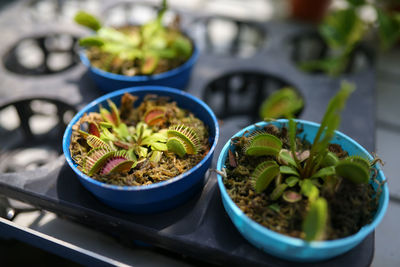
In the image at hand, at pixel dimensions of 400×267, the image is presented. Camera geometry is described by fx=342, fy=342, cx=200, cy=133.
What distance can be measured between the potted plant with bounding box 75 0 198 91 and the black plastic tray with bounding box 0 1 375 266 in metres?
0.08

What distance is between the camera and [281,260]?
0.65m

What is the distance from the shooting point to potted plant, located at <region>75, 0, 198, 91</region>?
3.23 feet

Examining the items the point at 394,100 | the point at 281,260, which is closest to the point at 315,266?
the point at 281,260

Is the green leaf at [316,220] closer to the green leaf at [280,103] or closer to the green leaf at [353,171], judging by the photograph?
the green leaf at [353,171]

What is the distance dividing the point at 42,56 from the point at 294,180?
3.99 ft

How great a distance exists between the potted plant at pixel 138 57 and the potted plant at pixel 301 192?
375mm

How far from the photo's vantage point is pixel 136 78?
976 mm

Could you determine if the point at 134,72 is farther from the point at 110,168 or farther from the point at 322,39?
the point at 322,39

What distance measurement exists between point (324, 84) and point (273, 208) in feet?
2.01

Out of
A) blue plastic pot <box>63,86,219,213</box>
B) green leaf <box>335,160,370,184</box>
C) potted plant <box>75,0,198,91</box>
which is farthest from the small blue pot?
green leaf <box>335,160,370,184</box>

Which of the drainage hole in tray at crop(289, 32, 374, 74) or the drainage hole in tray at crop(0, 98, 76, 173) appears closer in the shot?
the drainage hole in tray at crop(0, 98, 76, 173)

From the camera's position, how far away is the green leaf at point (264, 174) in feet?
2.11

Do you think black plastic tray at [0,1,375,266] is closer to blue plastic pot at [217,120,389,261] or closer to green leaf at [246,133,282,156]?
blue plastic pot at [217,120,389,261]

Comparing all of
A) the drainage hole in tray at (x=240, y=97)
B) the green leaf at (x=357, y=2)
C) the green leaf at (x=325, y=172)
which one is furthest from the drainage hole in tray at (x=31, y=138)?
the green leaf at (x=357, y=2)
